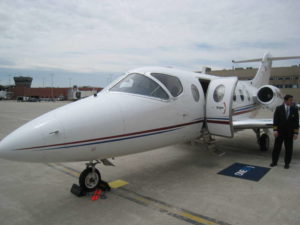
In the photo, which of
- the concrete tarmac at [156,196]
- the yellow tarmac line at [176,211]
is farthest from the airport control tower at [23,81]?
the yellow tarmac line at [176,211]

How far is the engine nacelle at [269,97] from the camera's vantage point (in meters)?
9.58

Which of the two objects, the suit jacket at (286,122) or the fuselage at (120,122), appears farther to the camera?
the suit jacket at (286,122)

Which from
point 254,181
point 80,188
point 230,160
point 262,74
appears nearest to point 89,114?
point 80,188

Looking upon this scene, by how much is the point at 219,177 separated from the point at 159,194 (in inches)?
72.9

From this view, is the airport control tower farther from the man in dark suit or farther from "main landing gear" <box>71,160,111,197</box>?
the man in dark suit

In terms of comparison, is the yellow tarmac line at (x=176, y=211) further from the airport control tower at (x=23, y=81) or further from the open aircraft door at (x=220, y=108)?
the airport control tower at (x=23, y=81)

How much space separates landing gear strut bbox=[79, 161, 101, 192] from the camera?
15.5 feet

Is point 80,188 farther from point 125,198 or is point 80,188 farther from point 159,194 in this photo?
point 159,194

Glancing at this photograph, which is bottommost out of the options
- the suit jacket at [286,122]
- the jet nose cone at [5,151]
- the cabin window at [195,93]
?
the jet nose cone at [5,151]

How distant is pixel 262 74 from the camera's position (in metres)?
12.5

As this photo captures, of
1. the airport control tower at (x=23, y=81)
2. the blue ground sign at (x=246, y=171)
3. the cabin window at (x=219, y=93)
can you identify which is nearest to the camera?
the blue ground sign at (x=246, y=171)

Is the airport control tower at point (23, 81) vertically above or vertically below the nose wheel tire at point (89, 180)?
above

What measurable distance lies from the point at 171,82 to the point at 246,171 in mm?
3117

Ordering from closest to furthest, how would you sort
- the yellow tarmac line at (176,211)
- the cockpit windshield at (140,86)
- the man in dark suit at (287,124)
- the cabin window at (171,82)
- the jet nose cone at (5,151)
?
the jet nose cone at (5,151), the yellow tarmac line at (176,211), the cockpit windshield at (140,86), the cabin window at (171,82), the man in dark suit at (287,124)
